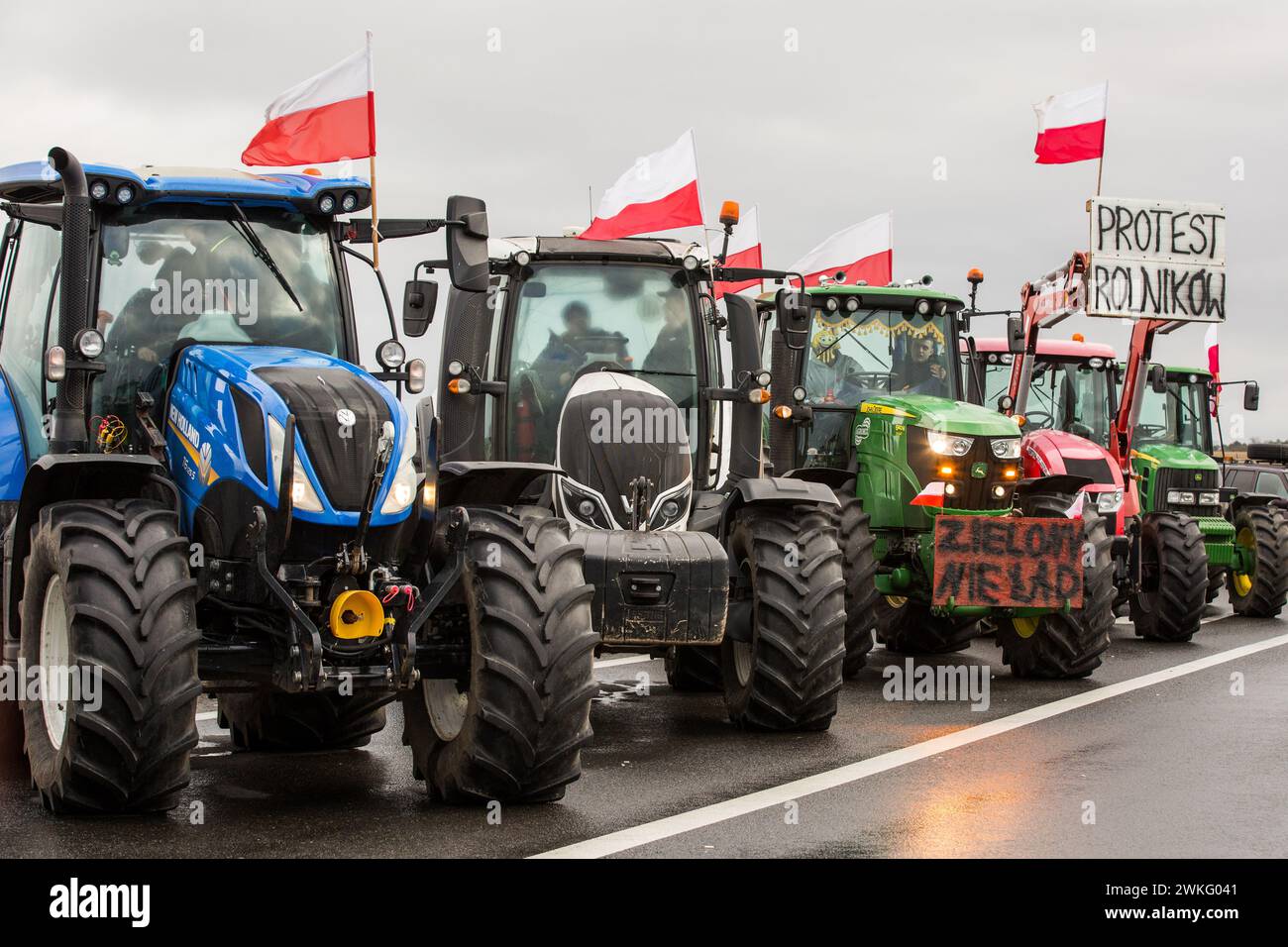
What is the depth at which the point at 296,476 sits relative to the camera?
7.25 meters

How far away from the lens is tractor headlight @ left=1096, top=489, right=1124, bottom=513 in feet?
52.7

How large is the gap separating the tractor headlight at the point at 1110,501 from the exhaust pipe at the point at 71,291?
35.3 feet

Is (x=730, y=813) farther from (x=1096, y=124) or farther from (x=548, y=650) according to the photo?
(x=1096, y=124)

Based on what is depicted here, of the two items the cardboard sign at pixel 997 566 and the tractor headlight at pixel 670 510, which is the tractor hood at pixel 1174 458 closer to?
the cardboard sign at pixel 997 566

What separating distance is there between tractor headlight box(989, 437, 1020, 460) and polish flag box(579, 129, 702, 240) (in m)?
5.39

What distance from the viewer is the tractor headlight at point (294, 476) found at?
7227 millimetres

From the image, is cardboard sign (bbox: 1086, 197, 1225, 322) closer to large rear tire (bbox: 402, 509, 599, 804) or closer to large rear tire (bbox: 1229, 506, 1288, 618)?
large rear tire (bbox: 1229, 506, 1288, 618)

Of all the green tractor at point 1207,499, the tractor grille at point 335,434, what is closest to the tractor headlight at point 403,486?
the tractor grille at point 335,434

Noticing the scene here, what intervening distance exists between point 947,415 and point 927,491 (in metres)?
0.63

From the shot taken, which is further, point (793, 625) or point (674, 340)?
point (674, 340)

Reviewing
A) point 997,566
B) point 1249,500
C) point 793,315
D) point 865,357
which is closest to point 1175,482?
point 1249,500

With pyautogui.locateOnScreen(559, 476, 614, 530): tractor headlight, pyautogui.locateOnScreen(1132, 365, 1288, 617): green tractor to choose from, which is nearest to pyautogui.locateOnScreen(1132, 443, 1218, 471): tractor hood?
pyautogui.locateOnScreen(1132, 365, 1288, 617): green tractor

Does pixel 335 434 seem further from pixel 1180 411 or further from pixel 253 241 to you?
pixel 1180 411

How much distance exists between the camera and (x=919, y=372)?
1435 centimetres
